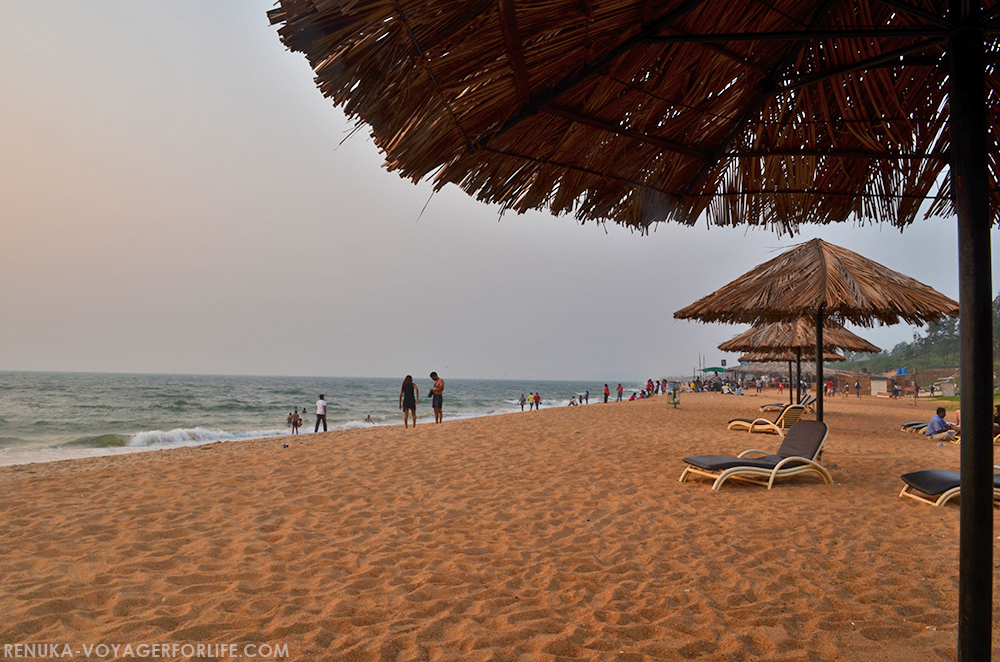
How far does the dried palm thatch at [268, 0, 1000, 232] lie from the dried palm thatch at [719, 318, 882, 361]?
1336 cm

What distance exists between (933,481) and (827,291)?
2.98 meters

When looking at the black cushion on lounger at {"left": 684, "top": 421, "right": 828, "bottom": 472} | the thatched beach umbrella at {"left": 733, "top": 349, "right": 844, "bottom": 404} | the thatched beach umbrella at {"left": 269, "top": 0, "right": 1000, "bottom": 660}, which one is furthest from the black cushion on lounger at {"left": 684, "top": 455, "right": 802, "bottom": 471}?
the thatched beach umbrella at {"left": 733, "top": 349, "right": 844, "bottom": 404}

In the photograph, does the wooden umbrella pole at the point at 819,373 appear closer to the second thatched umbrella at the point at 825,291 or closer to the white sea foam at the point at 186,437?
the second thatched umbrella at the point at 825,291

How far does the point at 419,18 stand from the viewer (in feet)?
5.24

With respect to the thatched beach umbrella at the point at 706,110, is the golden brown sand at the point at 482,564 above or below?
below

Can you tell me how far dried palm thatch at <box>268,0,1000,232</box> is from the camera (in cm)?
172

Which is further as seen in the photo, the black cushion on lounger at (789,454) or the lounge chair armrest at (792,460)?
the black cushion on lounger at (789,454)

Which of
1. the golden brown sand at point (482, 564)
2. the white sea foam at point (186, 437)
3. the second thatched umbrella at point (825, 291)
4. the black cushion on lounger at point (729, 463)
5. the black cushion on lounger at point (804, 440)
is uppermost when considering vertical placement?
the second thatched umbrella at point (825, 291)

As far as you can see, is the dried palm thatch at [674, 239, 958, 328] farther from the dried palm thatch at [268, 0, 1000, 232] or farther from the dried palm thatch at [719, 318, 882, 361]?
the dried palm thatch at [719, 318, 882, 361]

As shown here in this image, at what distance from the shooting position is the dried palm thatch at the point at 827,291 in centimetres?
693

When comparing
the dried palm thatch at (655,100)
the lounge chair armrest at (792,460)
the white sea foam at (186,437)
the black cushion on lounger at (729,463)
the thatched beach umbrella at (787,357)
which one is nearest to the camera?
the dried palm thatch at (655,100)

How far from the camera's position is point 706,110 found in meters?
2.45

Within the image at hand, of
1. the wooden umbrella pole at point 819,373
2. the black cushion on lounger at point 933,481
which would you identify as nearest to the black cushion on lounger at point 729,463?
the black cushion on lounger at point 933,481

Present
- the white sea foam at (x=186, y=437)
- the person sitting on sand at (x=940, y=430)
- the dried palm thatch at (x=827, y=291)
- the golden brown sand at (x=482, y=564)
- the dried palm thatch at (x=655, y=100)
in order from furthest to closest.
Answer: the white sea foam at (x=186, y=437) < the person sitting on sand at (x=940, y=430) < the dried palm thatch at (x=827, y=291) < the golden brown sand at (x=482, y=564) < the dried palm thatch at (x=655, y=100)
